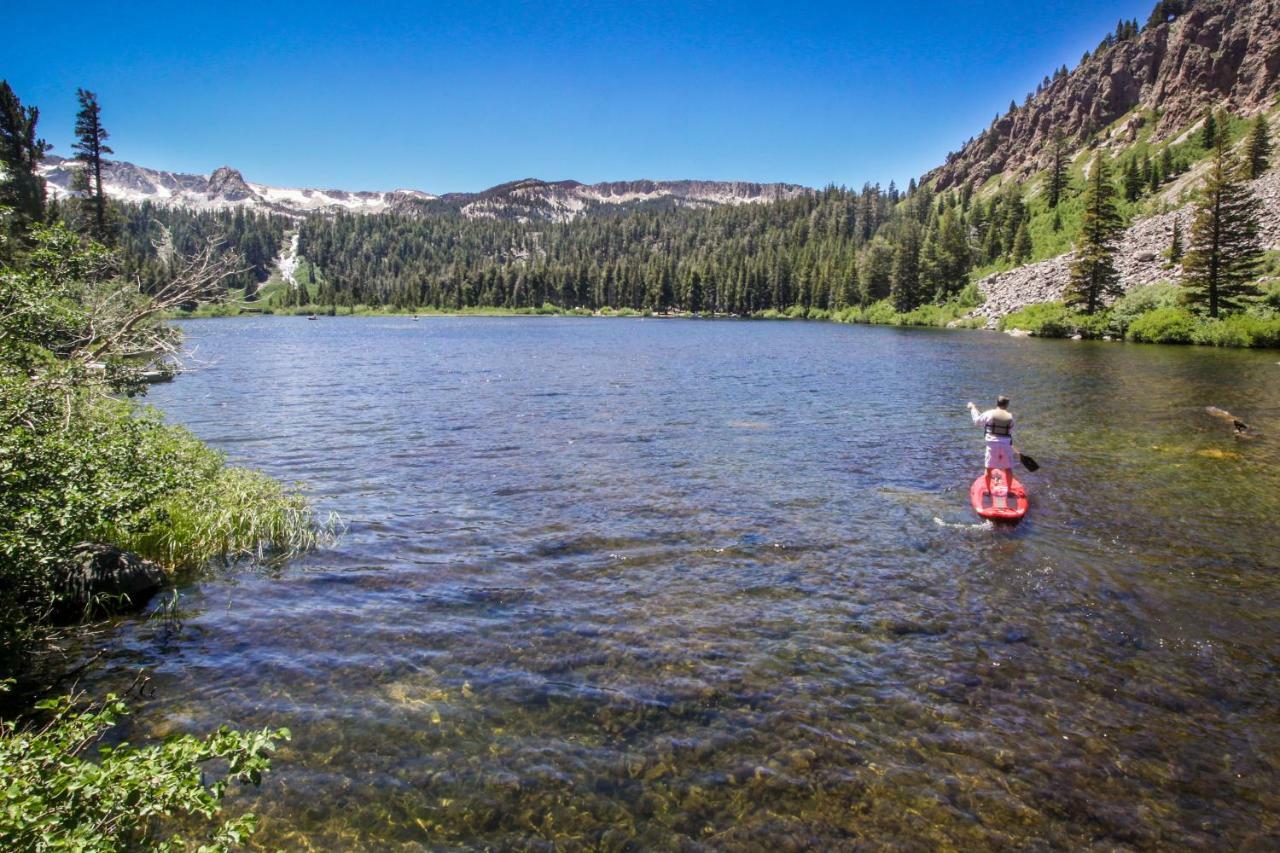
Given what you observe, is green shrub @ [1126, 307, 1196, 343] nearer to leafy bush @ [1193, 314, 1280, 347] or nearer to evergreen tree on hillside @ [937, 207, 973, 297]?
leafy bush @ [1193, 314, 1280, 347]

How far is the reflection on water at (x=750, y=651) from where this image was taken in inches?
316

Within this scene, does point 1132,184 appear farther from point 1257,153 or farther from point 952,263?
point 952,263

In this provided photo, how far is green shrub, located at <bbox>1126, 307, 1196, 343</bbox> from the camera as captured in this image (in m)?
64.7

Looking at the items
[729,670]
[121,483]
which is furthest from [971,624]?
[121,483]

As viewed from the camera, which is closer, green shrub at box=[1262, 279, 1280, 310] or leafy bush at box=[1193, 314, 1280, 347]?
leafy bush at box=[1193, 314, 1280, 347]

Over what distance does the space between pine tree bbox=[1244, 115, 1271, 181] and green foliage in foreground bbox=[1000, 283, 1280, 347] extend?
149 ft

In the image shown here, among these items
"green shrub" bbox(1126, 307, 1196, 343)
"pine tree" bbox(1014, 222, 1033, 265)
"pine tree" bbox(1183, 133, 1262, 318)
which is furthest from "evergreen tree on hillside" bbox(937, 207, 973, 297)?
"pine tree" bbox(1183, 133, 1262, 318)

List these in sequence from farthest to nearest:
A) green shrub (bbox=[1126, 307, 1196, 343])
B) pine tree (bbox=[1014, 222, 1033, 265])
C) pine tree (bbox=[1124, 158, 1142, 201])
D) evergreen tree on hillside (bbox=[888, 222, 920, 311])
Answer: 1. evergreen tree on hillside (bbox=[888, 222, 920, 311])
2. pine tree (bbox=[1124, 158, 1142, 201])
3. pine tree (bbox=[1014, 222, 1033, 265])
4. green shrub (bbox=[1126, 307, 1196, 343])

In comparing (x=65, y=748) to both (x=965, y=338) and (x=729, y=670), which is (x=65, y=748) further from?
(x=965, y=338)

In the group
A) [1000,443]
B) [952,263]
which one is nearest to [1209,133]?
[952,263]

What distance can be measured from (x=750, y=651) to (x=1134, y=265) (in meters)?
107

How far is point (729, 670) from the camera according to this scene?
35.7 ft

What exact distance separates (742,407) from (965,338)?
60.0 meters

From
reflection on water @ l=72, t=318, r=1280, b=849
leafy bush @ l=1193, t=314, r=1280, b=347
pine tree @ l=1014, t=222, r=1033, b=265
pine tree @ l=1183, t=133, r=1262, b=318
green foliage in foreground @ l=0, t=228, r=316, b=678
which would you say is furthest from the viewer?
pine tree @ l=1014, t=222, r=1033, b=265
